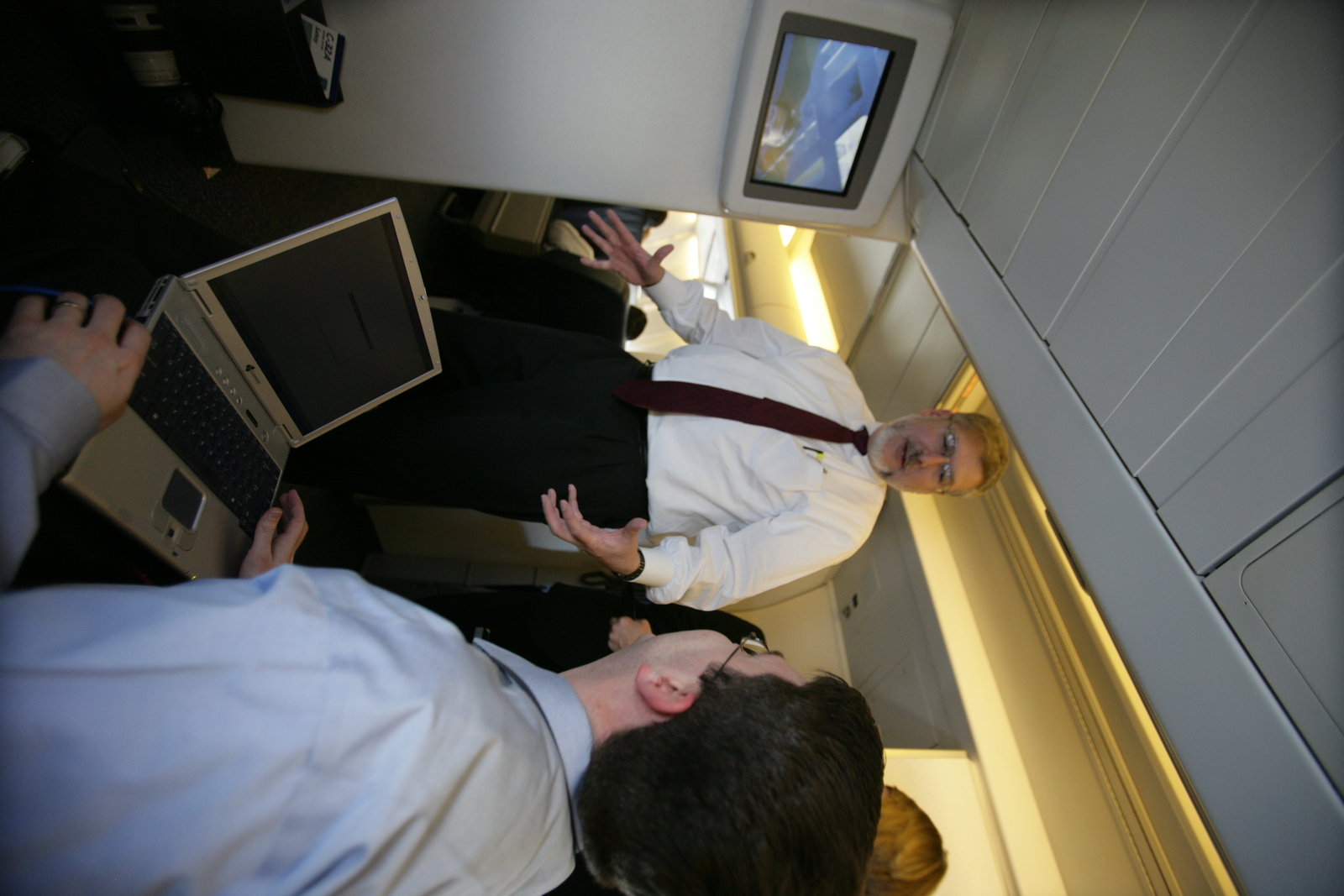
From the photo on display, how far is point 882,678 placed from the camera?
5.66ft

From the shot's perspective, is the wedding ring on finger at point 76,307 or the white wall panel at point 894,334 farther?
the white wall panel at point 894,334

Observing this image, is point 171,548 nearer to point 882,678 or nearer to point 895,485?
point 895,485

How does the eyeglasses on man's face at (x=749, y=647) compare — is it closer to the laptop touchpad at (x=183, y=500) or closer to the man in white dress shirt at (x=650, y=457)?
the man in white dress shirt at (x=650, y=457)

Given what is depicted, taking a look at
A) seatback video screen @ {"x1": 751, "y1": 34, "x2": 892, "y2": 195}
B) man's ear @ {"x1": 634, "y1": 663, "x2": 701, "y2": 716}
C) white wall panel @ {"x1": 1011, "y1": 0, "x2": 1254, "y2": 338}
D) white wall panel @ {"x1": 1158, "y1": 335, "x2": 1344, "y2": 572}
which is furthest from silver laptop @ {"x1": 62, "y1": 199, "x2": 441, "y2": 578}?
white wall panel @ {"x1": 1158, "y1": 335, "x2": 1344, "y2": 572}

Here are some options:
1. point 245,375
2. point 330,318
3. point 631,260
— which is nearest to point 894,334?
point 631,260

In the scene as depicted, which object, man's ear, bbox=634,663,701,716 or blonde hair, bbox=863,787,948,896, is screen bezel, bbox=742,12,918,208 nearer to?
man's ear, bbox=634,663,701,716

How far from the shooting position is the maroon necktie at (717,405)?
148 centimetres

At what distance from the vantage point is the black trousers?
138cm

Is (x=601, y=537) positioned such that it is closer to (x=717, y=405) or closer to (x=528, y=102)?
(x=717, y=405)

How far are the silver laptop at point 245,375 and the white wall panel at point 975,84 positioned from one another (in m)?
1.07

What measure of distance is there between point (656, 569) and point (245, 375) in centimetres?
85

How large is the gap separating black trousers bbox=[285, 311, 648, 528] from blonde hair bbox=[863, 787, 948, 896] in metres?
0.92

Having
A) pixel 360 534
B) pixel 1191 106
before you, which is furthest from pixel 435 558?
pixel 1191 106

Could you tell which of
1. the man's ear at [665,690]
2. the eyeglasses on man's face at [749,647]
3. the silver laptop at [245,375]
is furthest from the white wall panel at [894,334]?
the silver laptop at [245,375]
